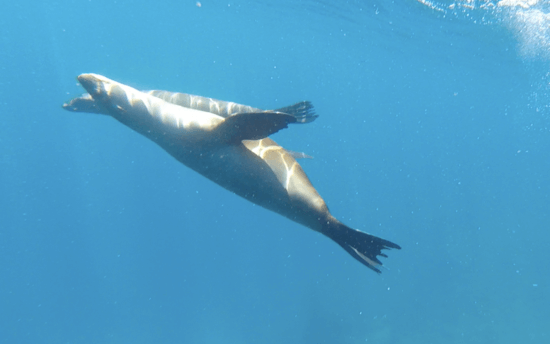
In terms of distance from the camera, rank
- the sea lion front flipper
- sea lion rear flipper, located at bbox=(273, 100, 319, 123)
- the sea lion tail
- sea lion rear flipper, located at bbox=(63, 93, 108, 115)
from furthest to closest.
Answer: sea lion rear flipper, located at bbox=(63, 93, 108, 115)
sea lion rear flipper, located at bbox=(273, 100, 319, 123)
the sea lion tail
the sea lion front flipper

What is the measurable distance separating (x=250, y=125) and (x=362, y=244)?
1575 mm

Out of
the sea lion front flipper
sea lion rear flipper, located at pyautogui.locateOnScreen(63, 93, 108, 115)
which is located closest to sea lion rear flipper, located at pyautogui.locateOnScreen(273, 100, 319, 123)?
the sea lion front flipper

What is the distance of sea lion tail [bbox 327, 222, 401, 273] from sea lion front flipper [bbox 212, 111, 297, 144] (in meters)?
1.13

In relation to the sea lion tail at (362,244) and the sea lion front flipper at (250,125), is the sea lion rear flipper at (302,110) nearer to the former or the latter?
the sea lion front flipper at (250,125)

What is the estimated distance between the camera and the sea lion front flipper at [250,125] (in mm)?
3209

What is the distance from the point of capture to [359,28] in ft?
88.5

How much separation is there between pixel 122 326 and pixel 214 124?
2491 centimetres

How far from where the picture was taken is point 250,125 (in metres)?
3.34

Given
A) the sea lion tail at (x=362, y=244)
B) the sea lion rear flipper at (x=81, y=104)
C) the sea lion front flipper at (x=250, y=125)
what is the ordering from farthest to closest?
the sea lion rear flipper at (x=81, y=104), the sea lion tail at (x=362, y=244), the sea lion front flipper at (x=250, y=125)

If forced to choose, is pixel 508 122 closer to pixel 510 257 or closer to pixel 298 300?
pixel 510 257

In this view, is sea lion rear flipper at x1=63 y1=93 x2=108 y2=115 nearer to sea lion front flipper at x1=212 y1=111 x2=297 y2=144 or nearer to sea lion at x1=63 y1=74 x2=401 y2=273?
sea lion at x1=63 y1=74 x2=401 y2=273

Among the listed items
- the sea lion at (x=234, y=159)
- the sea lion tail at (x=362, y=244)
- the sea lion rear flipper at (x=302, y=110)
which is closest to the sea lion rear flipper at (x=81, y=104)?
the sea lion at (x=234, y=159)

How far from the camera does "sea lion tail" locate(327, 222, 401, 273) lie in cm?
352

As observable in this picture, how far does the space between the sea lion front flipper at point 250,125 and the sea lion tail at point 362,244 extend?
1134mm
